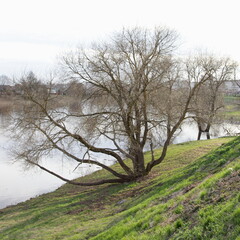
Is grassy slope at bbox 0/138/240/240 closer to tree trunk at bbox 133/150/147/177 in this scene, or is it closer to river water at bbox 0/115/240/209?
tree trunk at bbox 133/150/147/177

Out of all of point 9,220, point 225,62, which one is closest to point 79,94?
point 9,220

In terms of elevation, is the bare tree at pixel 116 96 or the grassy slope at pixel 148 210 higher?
the bare tree at pixel 116 96

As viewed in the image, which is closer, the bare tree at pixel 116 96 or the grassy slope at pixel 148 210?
the grassy slope at pixel 148 210

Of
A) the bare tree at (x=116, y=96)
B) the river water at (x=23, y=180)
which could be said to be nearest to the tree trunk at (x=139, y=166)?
the bare tree at (x=116, y=96)

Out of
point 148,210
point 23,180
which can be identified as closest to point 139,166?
point 148,210

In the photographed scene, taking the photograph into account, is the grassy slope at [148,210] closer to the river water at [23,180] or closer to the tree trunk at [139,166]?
the tree trunk at [139,166]

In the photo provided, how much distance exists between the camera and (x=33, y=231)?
35.6 feet

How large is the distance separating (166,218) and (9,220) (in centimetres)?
921

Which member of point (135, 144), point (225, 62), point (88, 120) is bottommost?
point (135, 144)

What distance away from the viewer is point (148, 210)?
7859 millimetres

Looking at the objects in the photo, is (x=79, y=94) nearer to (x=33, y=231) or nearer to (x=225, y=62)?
(x=33, y=231)

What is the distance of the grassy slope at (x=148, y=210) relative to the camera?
18.1ft

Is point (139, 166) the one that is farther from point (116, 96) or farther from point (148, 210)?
point (148, 210)

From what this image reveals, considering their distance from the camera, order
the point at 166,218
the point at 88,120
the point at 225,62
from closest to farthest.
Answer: the point at 166,218 → the point at 88,120 → the point at 225,62
